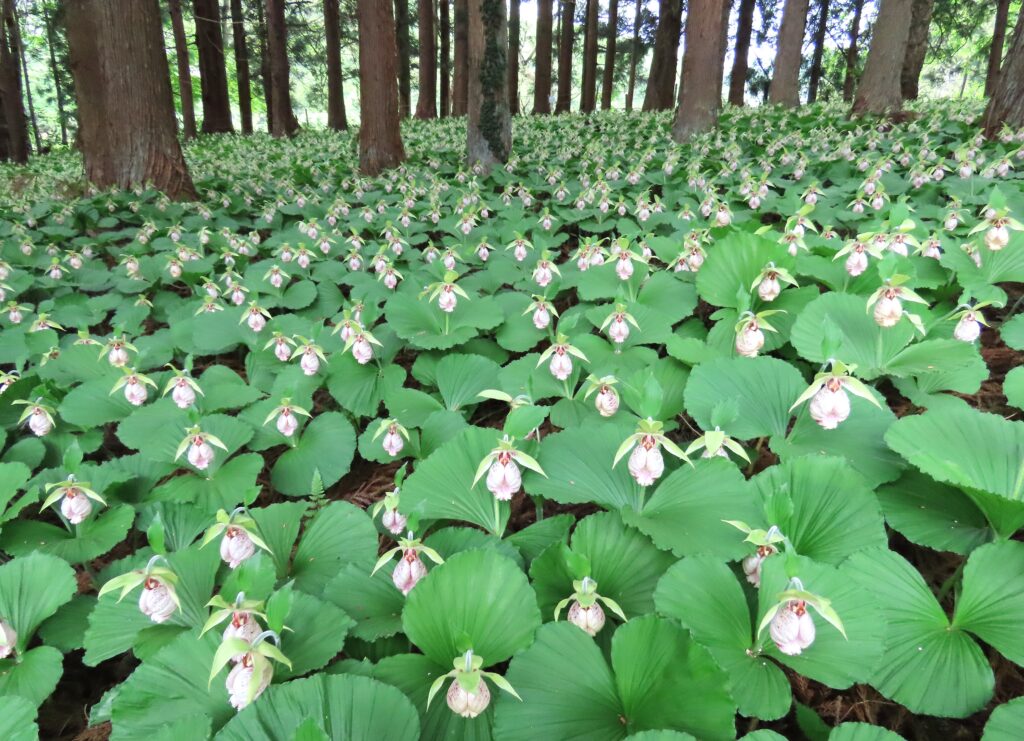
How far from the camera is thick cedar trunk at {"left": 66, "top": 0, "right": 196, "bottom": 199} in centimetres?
679

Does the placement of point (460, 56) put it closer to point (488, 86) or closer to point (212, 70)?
point (212, 70)

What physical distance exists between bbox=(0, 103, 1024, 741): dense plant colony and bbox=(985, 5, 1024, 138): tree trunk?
2860mm

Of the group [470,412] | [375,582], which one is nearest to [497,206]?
[470,412]

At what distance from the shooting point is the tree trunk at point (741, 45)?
15547 millimetres

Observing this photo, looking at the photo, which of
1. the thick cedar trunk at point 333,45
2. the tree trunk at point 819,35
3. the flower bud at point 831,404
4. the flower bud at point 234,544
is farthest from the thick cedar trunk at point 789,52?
the flower bud at point 234,544

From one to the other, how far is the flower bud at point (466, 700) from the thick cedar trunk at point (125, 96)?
837cm

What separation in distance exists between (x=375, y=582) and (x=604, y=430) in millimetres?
798

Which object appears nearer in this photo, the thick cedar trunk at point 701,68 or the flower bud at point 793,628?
the flower bud at point 793,628

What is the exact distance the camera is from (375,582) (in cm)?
148

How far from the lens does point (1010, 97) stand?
5.56 metres

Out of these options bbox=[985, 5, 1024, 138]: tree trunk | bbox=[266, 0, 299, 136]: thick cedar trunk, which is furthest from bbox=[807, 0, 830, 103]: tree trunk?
bbox=[266, 0, 299, 136]: thick cedar trunk

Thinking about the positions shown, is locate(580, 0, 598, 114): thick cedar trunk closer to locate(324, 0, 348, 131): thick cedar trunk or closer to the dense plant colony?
locate(324, 0, 348, 131): thick cedar trunk

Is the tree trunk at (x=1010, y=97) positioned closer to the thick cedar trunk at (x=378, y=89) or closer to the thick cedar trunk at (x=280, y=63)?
the thick cedar trunk at (x=378, y=89)

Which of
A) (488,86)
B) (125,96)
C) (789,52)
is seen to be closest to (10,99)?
(125,96)
